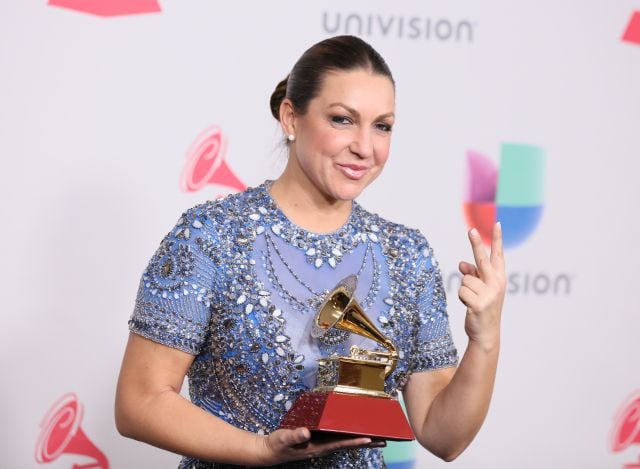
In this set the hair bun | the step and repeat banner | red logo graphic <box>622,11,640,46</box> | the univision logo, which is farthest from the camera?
red logo graphic <box>622,11,640,46</box>

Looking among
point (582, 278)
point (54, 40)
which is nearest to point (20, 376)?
point (54, 40)

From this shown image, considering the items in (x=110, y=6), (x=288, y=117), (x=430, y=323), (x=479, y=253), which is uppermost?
(x=110, y=6)

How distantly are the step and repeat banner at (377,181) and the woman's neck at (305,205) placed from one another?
485 millimetres

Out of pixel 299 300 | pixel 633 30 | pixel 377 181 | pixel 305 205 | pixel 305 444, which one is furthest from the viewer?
pixel 633 30

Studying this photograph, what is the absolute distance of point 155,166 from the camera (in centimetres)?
266

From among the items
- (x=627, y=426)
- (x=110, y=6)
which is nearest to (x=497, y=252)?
(x=110, y=6)

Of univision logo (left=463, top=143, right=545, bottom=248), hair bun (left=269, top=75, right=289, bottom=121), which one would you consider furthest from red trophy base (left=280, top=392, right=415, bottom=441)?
univision logo (left=463, top=143, right=545, bottom=248)

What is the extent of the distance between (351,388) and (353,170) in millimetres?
395

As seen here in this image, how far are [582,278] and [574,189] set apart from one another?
244mm

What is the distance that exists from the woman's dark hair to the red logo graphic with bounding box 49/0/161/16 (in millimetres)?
775

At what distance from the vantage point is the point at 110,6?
2.63 m

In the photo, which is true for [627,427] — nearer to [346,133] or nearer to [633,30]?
[633,30]

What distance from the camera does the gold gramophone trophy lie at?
1.65 meters

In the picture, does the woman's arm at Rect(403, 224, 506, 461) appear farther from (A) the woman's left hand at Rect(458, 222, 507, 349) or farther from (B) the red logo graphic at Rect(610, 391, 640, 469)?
(B) the red logo graphic at Rect(610, 391, 640, 469)
